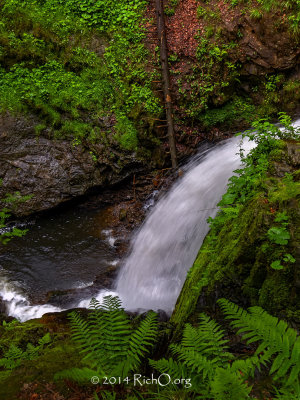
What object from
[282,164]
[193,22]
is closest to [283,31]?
[193,22]

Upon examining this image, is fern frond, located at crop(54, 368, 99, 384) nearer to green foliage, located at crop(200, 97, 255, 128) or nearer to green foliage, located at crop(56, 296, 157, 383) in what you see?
green foliage, located at crop(56, 296, 157, 383)

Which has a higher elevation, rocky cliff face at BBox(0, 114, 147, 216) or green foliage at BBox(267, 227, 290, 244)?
rocky cliff face at BBox(0, 114, 147, 216)

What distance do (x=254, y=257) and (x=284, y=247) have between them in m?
0.34

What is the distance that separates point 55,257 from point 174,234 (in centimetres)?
318

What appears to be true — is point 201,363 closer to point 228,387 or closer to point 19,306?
point 228,387

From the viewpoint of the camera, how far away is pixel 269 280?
9.12 ft

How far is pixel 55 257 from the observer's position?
7852 mm

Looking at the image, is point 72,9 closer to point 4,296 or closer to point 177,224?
point 177,224

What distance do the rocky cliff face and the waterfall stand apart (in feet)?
6.90

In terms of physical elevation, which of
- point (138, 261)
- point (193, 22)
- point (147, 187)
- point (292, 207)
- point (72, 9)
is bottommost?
point (138, 261)

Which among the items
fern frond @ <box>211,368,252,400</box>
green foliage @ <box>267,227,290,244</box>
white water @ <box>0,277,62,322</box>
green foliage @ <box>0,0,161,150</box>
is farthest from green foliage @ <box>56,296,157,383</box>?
green foliage @ <box>0,0,161,150</box>

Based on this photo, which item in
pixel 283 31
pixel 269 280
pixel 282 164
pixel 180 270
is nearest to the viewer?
pixel 269 280

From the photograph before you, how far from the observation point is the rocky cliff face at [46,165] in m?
8.77

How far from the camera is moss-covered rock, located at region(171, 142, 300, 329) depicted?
2.66m
